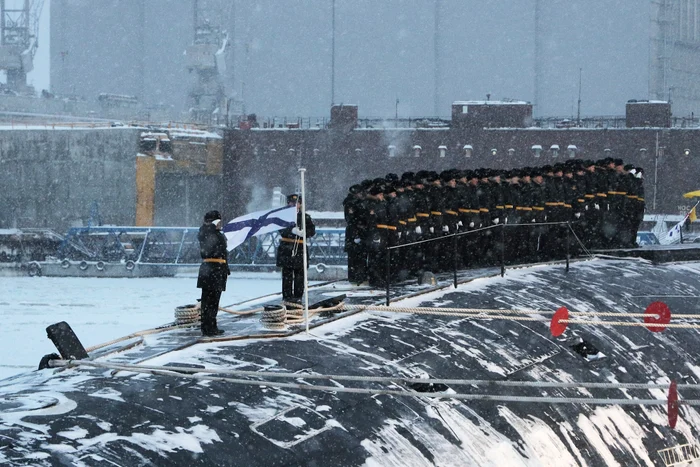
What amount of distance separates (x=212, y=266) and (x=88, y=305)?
2211 centimetres

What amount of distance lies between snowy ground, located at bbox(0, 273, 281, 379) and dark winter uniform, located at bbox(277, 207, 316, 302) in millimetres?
8394

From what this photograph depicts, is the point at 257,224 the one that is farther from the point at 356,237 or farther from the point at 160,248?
the point at 160,248

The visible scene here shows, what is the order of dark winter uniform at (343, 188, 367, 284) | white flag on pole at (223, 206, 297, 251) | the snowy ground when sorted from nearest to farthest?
1. white flag on pole at (223, 206, 297, 251)
2. dark winter uniform at (343, 188, 367, 284)
3. the snowy ground

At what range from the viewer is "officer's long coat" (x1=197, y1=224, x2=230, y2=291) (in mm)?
9211

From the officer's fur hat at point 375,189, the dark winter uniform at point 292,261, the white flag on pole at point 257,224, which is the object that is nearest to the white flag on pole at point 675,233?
the officer's fur hat at point 375,189

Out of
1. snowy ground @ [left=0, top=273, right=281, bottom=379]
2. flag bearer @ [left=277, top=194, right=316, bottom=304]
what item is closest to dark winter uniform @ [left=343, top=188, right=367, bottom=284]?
flag bearer @ [left=277, top=194, right=316, bottom=304]

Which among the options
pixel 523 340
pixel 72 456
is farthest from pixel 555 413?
pixel 72 456

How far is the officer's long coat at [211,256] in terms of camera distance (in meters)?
9.21

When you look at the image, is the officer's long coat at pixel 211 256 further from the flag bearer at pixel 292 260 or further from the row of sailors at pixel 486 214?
the row of sailors at pixel 486 214

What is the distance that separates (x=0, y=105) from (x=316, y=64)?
23407mm

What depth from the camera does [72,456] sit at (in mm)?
5500

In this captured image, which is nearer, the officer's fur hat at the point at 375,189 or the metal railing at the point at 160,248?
the officer's fur hat at the point at 375,189

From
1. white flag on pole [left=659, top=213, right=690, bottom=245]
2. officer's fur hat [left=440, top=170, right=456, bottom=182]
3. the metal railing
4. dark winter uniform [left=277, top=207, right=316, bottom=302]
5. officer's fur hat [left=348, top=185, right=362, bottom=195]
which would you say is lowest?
the metal railing

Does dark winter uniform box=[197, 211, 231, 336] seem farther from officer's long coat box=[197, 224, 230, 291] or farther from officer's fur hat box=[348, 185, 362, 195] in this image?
officer's fur hat box=[348, 185, 362, 195]
